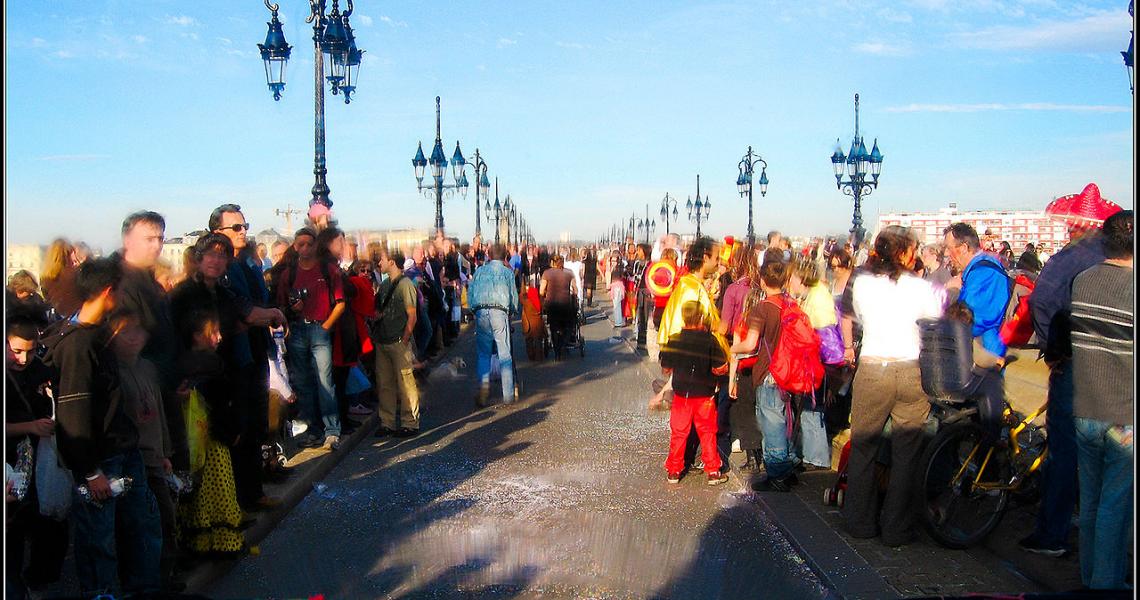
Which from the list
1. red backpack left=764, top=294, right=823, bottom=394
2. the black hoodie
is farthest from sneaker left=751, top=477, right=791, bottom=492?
the black hoodie

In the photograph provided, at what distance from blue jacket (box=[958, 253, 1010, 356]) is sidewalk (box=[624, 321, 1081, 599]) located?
1145mm

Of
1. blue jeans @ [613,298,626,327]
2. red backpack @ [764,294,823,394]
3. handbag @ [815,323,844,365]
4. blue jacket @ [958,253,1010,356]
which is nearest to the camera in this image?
blue jacket @ [958,253,1010,356]

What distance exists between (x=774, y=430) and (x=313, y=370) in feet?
13.8

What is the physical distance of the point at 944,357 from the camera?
556 cm

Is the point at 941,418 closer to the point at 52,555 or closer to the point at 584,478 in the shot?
the point at 584,478

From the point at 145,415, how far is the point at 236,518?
1153 mm

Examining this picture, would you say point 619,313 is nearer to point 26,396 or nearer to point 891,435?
point 891,435

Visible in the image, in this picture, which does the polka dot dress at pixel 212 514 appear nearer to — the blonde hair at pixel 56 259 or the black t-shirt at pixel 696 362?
the blonde hair at pixel 56 259

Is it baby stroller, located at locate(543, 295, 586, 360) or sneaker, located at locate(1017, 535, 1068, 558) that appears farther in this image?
baby stroller, located at locate(543, 295, 586, 360)

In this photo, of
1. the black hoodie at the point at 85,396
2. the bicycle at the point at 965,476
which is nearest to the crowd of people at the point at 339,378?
the black hoodie at the point at 85,396

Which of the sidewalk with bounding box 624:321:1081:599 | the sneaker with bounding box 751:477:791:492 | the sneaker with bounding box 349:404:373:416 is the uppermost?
the sneaker with bounding box 349:404:373:416

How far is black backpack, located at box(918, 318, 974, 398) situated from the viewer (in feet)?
18.2

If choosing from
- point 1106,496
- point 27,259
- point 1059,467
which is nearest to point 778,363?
point 1059,467

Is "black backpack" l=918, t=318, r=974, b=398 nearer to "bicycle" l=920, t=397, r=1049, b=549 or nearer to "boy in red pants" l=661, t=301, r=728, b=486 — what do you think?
"bicycle" l=920, t=397, r=1049, b=549
